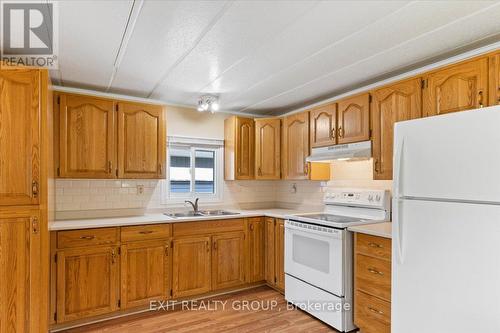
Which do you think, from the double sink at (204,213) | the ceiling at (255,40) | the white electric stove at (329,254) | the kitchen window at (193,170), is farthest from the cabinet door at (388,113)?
the kitchen window at (193,170)

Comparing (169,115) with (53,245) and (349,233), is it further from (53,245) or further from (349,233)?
(349,233)

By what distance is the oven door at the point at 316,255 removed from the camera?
2635mm

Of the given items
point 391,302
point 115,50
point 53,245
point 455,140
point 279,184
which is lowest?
point 391,302

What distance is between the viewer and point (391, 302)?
2150mm

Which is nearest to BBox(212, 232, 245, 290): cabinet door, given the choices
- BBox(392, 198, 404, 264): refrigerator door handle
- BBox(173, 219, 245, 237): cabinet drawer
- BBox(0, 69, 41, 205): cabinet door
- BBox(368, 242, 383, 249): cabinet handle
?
BBox(173, 219, 245, 237): cabinet drawer

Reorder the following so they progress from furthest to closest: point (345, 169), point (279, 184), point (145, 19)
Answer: point (279, 184), point (345, 169), point (145, 19)

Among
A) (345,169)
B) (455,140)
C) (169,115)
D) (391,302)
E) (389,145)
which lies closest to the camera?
(455,140)

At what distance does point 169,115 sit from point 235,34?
2.01 metres

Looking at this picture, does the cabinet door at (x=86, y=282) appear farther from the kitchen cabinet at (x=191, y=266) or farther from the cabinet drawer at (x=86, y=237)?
the kitchen cabinet at (x=191, y=266)

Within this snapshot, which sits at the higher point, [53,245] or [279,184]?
[279,184]

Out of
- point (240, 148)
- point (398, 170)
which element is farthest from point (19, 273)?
point (398, 170)

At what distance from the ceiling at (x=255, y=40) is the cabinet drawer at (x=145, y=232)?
1.45 metres

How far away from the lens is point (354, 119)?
2.97 metres

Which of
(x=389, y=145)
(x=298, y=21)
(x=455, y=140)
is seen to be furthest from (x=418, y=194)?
(x=298, y=21)
